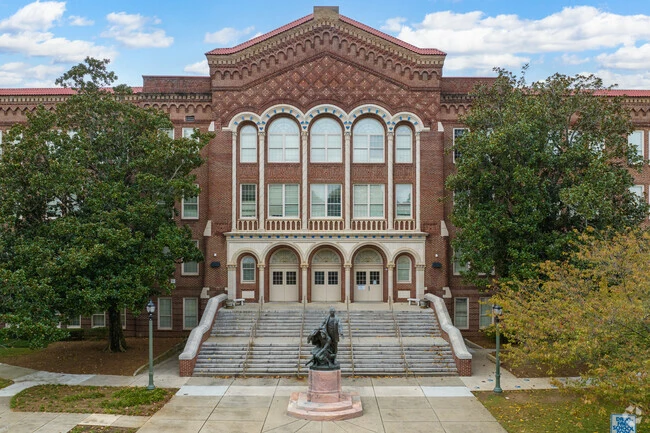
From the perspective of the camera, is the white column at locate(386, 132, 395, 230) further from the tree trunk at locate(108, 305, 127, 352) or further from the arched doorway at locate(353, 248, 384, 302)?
the tree trunk at locate(108, 305, 127, 352)

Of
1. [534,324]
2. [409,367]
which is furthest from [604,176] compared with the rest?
[409,367]

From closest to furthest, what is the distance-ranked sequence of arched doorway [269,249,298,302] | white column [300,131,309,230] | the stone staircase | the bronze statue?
the bronze statue, the stone staircase, white column [300,131,309,230], arched doorway [269,249,298,302]

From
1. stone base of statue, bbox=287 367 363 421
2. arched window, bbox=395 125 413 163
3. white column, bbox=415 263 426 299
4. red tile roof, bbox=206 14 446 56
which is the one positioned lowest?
stone base of statue, bbox=287 367 363 421

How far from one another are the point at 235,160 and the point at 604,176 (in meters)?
18.6

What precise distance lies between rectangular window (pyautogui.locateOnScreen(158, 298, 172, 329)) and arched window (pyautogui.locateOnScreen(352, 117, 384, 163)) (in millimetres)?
13674

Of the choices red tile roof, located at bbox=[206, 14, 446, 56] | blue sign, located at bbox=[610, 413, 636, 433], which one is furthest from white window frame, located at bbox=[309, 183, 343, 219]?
blue sign, located at bbox=[610, 413, 636, 433]

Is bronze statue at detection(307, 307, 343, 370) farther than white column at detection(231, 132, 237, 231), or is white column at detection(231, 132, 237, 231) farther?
white column at detection(231, 132, 237, 231)

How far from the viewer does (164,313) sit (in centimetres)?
3334

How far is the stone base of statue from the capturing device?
60.4 feet

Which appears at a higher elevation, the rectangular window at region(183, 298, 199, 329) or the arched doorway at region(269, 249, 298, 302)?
the arched doorway at region(269, 249, 298, 302)

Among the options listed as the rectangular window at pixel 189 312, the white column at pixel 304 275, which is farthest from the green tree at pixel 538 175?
the rectangular window at pixel 189 312

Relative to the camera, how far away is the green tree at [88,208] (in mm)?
22562

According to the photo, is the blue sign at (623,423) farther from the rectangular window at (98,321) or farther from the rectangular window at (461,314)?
the rectangular window at (98,321)

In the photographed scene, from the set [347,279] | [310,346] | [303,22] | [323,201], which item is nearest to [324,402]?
[310,346]
